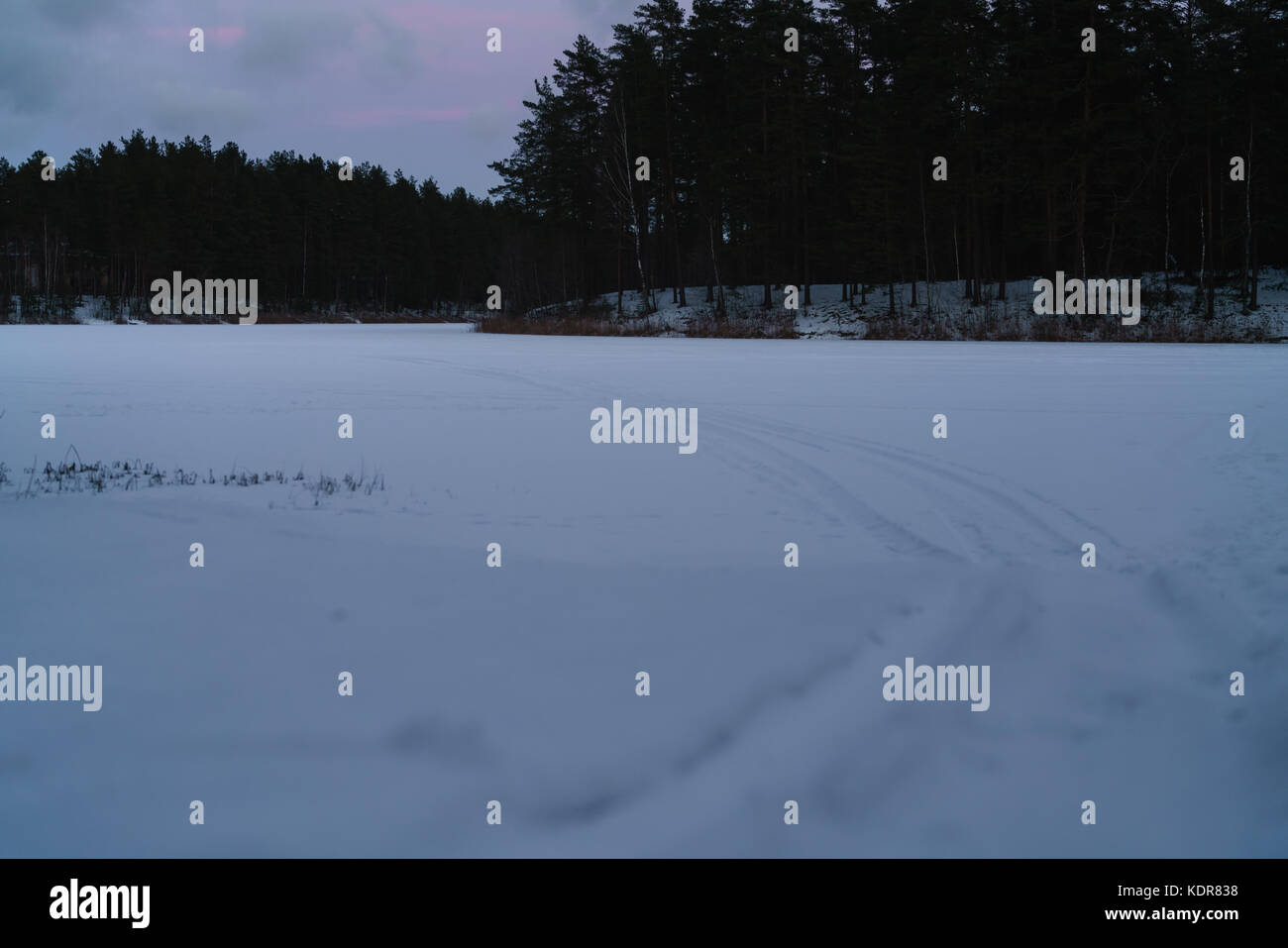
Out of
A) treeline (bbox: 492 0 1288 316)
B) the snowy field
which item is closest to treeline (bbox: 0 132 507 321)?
treeline (bbox: 492 0 1288 316)

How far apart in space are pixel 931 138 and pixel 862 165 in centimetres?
432

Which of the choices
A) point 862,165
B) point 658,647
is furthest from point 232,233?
point 658,647

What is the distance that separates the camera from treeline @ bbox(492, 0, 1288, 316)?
119ft

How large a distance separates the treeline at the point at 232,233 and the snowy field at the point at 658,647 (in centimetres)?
5932

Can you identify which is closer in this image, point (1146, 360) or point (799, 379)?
point (799, 379)

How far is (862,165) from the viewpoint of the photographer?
41.6m

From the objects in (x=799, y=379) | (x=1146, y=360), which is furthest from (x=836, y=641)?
(x=1146, y=360)

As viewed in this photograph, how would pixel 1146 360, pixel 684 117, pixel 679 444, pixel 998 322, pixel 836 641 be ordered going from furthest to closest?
pixel 684 117, pixel 998 322, pixel 1146 360, pixel 679 444, pixel 836 641

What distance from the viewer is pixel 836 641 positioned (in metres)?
4.43

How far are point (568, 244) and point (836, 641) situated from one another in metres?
67.4

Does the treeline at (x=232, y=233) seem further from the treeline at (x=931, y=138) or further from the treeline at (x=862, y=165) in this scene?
the treeline at (x=931, y=138)

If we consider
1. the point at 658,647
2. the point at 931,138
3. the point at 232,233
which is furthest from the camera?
the point at 232,233

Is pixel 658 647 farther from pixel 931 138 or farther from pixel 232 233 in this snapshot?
pixel 232 233
